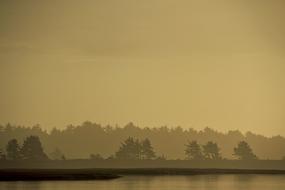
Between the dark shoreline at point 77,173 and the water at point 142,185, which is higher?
the dark shoreline at point 77,173

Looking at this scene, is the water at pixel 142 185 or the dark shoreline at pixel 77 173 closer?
the water at pixel 142 185

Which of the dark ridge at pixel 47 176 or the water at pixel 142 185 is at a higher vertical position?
the dark ridge at pixel 47 176

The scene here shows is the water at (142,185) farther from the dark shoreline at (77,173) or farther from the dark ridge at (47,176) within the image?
the dark shoreline at (77,173)

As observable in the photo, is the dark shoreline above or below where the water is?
above

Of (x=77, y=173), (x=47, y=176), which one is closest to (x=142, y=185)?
(x=47, y=176)

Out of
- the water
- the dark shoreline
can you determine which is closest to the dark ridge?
the dark shoreline

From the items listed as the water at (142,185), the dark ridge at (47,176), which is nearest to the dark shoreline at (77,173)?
the dark ridge at (47,176)

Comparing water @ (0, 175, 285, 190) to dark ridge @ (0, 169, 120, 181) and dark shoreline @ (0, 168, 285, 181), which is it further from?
dark shoreline @ (0, 168, 285, 181)

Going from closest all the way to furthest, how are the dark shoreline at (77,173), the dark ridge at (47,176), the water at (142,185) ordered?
the water at (142,185)
the dark ridge at (47,176)
the dark shoreline at (77,173)

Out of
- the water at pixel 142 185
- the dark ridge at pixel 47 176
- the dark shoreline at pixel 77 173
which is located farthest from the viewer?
the dark shoreline at pixel 77 173

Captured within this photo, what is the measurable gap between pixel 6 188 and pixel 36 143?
72307 millimetres

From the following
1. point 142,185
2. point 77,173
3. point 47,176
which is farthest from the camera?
point 77,173

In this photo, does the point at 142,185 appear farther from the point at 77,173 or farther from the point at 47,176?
the point at 77,173

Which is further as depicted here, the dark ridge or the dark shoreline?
the dark shoreline
